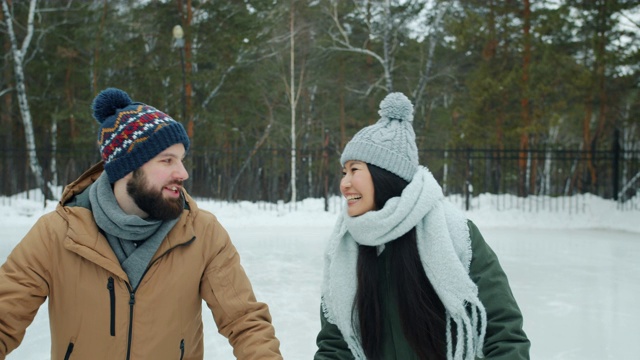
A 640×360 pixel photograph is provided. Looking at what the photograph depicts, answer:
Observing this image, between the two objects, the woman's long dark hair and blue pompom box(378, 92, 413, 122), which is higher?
blue pompom box(378, 92, 413, 122)

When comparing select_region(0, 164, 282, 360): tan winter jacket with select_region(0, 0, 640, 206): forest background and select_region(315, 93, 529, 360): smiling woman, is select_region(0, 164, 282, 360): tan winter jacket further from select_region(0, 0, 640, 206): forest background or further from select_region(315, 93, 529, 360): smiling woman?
select_region(0, 0, 640, 206): forest background

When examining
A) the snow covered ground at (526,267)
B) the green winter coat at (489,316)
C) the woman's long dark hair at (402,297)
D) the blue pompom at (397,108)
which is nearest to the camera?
the green winter coat at (489,316)

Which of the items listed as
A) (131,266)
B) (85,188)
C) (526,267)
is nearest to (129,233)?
(131,266)

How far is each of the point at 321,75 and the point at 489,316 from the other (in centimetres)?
2021

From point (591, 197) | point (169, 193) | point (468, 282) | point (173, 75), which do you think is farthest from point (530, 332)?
point (173, 75)

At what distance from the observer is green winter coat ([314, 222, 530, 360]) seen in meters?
1.79

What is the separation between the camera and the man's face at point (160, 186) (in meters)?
2.02

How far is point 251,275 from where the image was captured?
6.88 metres

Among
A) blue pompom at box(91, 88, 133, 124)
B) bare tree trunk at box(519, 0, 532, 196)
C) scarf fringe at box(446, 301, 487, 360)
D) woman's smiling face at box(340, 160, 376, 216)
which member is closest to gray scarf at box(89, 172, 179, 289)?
blue pompom at box(91, 88, 133, 124)

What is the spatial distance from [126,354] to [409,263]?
1034 mm

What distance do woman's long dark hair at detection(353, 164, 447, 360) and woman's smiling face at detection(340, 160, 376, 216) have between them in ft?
0.06

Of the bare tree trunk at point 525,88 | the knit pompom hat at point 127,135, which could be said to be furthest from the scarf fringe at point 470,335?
the bare tree trunk at point 525,88

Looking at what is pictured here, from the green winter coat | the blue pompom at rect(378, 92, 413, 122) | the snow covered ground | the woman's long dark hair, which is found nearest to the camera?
the green winter coat

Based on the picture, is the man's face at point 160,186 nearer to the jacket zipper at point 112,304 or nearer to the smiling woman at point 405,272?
the jacket zipper at point 112,304
